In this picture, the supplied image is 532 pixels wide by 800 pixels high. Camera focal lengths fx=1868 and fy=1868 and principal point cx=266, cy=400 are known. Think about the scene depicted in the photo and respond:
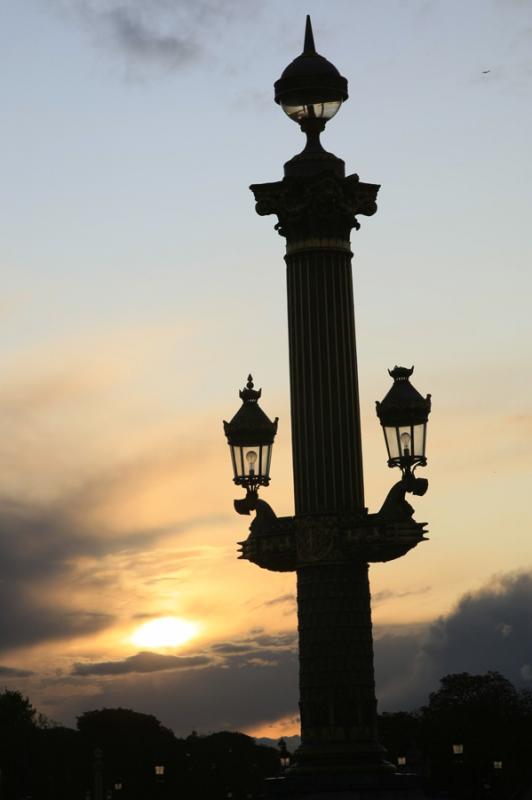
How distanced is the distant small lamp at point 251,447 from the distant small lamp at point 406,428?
2.12 metres

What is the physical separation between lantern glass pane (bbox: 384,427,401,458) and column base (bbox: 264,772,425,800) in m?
5.14

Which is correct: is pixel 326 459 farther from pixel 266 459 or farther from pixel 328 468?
pixel 266 459

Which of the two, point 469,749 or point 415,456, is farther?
point 469,749


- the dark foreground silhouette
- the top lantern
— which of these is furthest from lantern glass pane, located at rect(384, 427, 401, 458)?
the dark foreground silhouette

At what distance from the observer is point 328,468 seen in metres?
30.9

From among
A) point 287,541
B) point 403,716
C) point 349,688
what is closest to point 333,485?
point 287,541

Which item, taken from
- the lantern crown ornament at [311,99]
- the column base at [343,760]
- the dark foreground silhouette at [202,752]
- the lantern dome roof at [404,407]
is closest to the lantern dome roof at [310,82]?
the lantern crown ornament at [311,99]

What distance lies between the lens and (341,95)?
3244cm

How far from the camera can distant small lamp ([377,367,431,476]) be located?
30.4m

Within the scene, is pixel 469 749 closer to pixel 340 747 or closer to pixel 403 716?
pixel 403 716

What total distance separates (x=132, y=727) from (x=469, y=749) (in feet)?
189

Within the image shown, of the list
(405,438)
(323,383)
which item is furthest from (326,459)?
(405,438)

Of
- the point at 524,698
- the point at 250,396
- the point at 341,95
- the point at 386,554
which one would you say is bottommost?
the point at 386,554

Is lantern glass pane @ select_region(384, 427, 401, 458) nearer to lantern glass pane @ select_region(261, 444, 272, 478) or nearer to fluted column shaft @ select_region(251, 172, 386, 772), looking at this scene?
fluted column shaft @ select_region(251, 172, 386, 772)
